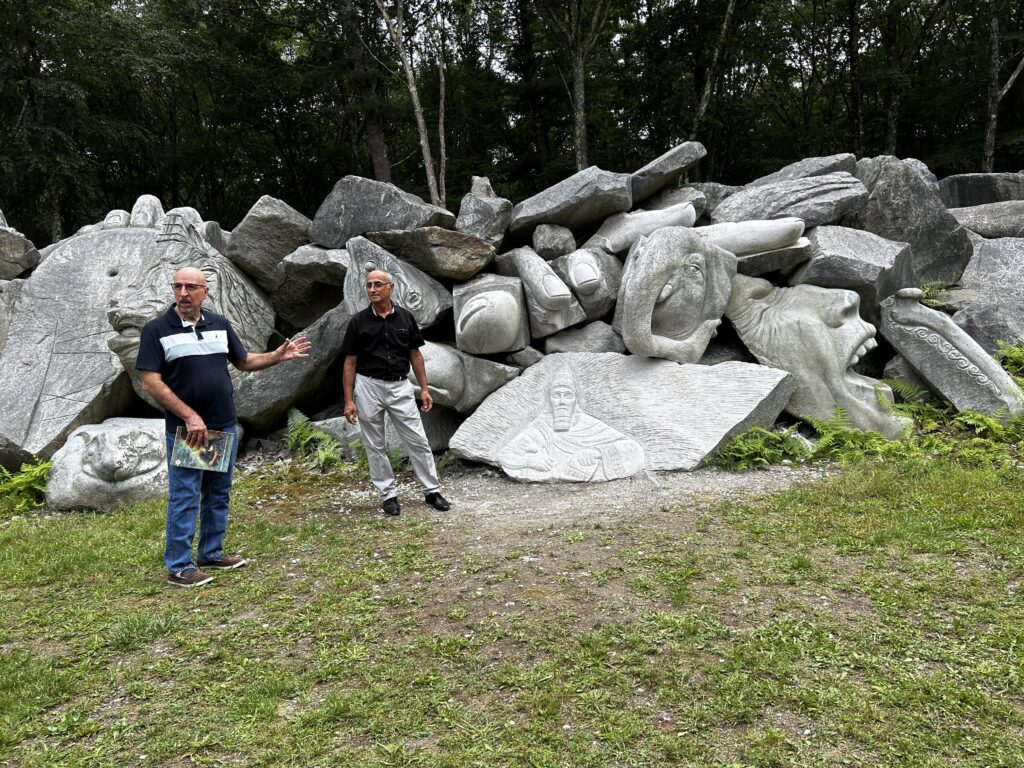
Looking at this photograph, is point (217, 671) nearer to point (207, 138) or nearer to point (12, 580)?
point (12, 580)

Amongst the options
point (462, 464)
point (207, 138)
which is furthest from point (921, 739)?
point (207, 138)

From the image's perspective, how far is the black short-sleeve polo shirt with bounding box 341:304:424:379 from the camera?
4.37 metres

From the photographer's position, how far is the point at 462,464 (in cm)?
554

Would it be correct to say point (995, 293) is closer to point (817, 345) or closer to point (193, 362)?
point (817, 345)

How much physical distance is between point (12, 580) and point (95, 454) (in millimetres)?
1585

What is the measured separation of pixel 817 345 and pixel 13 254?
8.98m

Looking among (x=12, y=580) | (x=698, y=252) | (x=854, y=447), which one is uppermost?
(x=698, y=252)

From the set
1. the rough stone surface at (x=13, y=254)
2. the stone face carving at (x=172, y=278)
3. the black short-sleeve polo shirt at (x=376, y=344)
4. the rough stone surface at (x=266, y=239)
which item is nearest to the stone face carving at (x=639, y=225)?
the black short-sleeve polo shirt at (x=376, y=344)

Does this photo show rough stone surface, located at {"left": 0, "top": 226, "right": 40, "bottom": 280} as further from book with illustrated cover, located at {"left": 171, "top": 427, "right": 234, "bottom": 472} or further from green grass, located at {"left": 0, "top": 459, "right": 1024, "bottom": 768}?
book with illustrated cover, located at {"left": 171, "top": 427, "right": 234, "bottom": 472}

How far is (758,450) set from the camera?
4.85 m

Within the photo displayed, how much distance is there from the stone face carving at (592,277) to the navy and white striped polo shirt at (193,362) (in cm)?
319

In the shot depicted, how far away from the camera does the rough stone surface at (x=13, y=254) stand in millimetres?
8023

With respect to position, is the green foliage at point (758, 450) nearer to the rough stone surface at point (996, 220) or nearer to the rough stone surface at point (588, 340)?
the rough stone surface at point (588, 340)

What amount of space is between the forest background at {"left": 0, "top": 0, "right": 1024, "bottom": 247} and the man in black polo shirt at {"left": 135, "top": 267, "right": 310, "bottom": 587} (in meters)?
7.42
